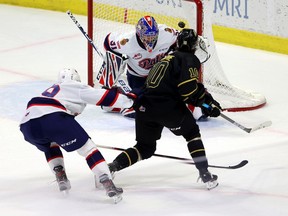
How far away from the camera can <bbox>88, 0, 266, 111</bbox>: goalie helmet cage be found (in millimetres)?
6101

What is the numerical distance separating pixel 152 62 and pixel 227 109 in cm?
70

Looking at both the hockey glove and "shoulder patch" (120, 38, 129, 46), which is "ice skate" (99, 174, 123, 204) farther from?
"shoulder patch" (120, 38, 129, 46)

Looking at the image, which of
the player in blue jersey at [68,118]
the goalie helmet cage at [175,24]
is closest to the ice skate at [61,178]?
the player in blue jersey at [68,118]

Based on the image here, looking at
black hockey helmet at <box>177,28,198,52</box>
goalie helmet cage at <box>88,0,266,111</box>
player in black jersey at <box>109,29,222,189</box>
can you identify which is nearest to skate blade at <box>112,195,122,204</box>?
player in black jersey at <box>109,29,222,189</box>

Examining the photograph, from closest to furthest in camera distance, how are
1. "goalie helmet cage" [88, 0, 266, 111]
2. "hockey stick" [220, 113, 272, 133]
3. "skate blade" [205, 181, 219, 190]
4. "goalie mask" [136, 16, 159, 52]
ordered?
"skate blade" [205, 181, 219, 190]
"goalie mask" [136, 16, 159, 52]
"hockey stick" [220, 113, 272, 133]
"goalie helmet cage" [88, 0, 266, 111]

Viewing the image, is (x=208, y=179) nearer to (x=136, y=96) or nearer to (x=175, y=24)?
(x=136, y=96)

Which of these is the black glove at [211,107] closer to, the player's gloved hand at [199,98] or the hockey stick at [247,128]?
the player's gloved hand at [199,98]

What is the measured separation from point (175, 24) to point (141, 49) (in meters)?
0.77

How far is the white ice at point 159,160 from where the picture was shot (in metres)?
4.68

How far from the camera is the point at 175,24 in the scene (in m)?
6.47

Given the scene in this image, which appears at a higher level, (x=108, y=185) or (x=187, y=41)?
(x=187, y=41)

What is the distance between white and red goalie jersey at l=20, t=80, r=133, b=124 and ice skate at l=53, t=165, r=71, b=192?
30cm

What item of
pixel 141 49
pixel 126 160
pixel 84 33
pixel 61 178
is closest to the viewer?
pixel 61 178

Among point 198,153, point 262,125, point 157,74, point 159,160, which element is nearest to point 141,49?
point 159,160
